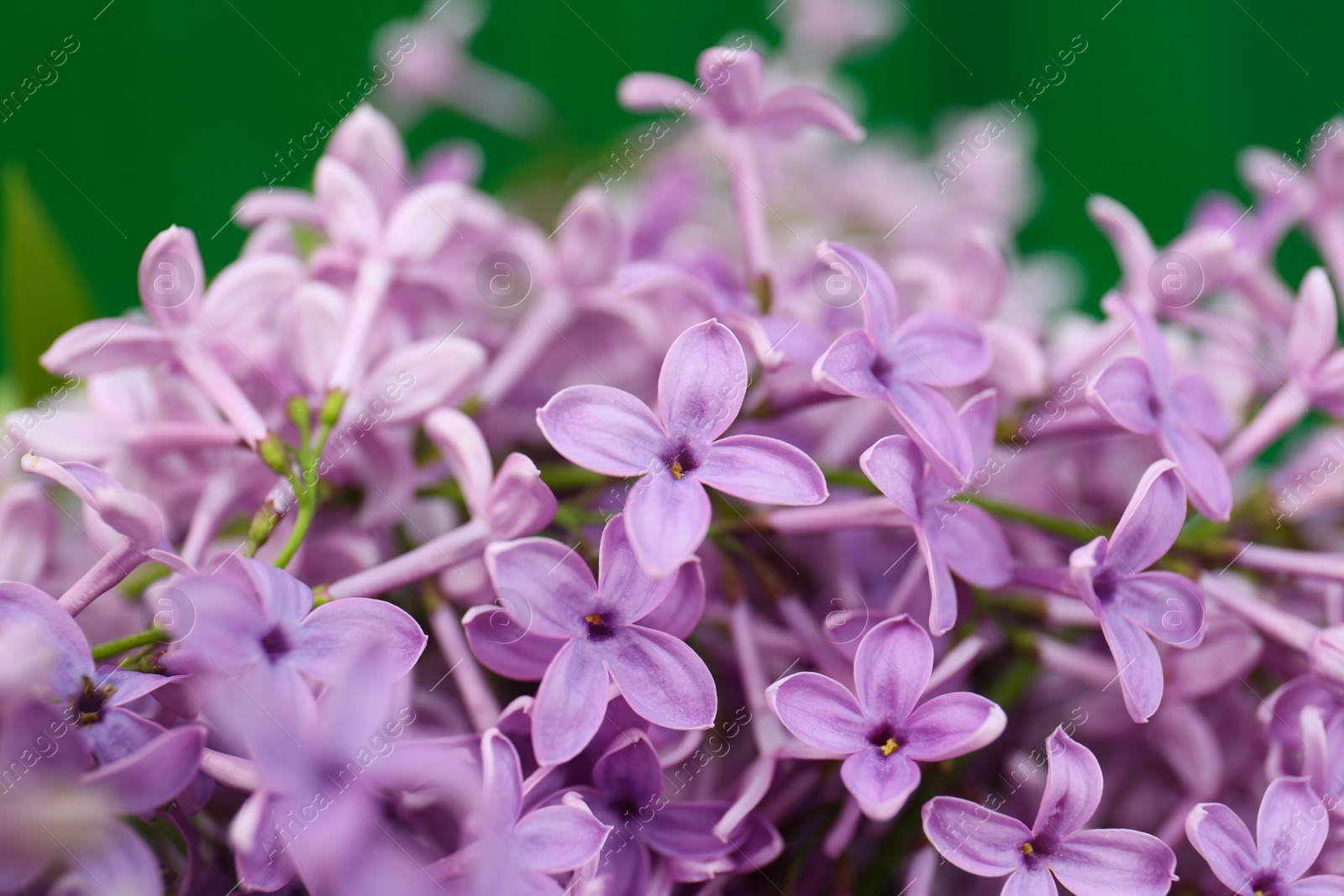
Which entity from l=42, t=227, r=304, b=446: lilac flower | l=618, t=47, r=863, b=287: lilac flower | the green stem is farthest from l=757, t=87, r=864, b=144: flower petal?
the green stem

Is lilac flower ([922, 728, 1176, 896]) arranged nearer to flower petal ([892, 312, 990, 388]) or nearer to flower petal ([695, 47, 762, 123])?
flower petal ([892, 312, 990, 388])

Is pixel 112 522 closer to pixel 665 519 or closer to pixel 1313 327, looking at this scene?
pixel 665 519

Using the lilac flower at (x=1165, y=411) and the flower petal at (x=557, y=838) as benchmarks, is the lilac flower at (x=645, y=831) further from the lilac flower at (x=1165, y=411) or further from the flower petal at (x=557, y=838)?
the lilac flower at (x=1165, y=411)

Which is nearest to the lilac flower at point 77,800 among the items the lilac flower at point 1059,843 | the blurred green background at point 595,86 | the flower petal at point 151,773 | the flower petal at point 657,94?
the flower petal at point 151,773

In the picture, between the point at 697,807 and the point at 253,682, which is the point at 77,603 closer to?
the point at 253,682

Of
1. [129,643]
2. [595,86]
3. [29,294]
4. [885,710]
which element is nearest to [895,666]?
[885,710]

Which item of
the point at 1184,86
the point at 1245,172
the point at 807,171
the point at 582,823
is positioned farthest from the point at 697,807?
the point at 1184,86
